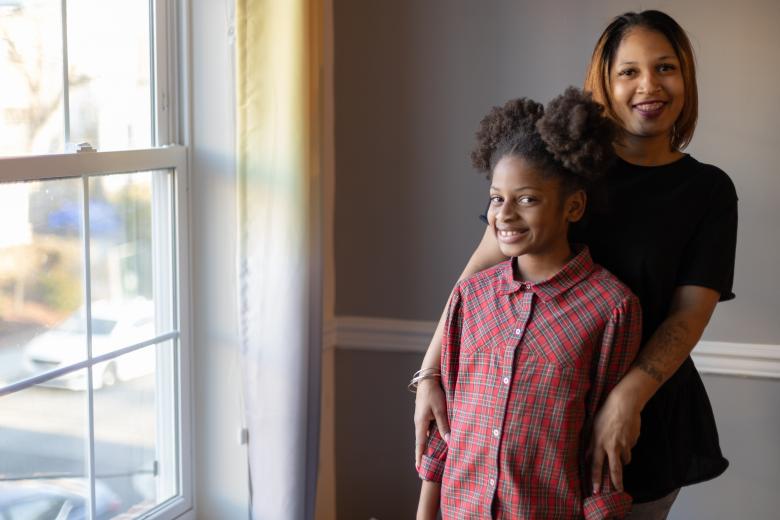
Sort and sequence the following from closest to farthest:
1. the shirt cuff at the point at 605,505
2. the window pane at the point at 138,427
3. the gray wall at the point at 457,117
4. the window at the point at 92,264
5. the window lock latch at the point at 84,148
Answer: the shirt cuff at the point at 605,505 → the window at the point at 92,264 → the window lock latch at the point at 84,148 → the window pane at the point at 138,427 → the gray wall at the point at 457,117

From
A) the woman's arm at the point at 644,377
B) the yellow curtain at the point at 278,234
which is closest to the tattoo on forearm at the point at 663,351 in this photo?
the woman's arm at the point at 644,377

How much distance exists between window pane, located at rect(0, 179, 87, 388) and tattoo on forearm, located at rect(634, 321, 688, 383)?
1.05 metres

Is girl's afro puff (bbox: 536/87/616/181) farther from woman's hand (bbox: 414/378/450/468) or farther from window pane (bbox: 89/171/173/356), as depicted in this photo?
window pane (bbox: 89/171/173/356)

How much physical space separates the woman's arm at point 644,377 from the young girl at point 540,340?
28 millimetres

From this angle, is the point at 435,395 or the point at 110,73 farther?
the point at 110,73

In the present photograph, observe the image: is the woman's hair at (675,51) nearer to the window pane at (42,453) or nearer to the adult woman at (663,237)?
the adult woman at (663,237)

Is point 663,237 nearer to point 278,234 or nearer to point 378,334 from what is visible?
point 278,234

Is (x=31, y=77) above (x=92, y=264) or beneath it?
above

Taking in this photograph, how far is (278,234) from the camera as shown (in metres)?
1.96

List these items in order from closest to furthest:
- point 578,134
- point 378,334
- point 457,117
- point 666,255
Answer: point 578,134
point 666,255
point 457,117
point 378,334

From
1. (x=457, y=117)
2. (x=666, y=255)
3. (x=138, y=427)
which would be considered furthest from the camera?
(x=457, y=117)

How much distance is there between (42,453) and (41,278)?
330 millimetres

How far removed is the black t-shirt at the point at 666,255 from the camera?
1511mm

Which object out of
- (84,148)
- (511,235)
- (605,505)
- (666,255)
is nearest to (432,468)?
(605,505)
